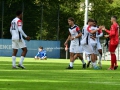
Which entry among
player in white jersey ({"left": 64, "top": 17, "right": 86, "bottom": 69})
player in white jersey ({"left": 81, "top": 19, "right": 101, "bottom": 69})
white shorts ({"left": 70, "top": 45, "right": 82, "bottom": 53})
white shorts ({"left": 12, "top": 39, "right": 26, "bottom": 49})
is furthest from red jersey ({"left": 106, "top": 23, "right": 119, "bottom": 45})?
white shorts ({"left": 12, "top": 39, "right": 26, "bottom": 49})

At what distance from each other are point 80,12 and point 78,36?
166 ft

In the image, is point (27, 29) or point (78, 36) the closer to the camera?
point (78, 36)

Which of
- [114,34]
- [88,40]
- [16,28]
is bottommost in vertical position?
[88,40]

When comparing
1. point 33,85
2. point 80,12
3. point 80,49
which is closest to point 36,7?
point 80,12

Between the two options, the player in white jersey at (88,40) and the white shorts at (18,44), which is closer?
the white shorts at (18,44)

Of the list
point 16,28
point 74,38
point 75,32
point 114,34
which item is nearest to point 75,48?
point 74,38

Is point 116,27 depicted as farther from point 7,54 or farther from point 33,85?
point 7,54

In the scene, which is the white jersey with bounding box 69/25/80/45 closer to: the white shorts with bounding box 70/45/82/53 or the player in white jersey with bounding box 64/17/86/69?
the player in white jersey with bounding box 64/17/86/69

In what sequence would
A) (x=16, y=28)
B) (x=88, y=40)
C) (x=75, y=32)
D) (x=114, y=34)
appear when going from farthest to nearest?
1. (x=75, y=32)
2. (x=88, y=40)
3. (x=16, y=28)
4. (x=114, y=34)

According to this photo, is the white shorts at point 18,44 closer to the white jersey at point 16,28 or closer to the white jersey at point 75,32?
the white jersey at point 16,28

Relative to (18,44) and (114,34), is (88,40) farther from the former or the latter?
(18,44)

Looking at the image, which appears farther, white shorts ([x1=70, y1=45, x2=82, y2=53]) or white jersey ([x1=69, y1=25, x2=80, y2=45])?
white shorts ([x1=70, y1=45, x2=82, y2=53])

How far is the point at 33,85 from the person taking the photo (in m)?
12.1

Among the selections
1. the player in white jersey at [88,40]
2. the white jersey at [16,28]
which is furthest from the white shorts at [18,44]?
the player in white jersey at [88,40]
